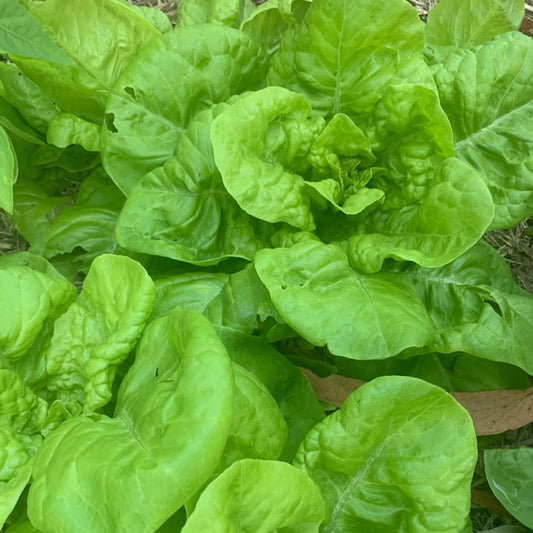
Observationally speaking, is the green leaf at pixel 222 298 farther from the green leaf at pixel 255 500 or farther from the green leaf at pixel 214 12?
the green leaf at pixel 214 12

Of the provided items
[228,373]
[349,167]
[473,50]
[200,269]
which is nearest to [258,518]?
[228,373]

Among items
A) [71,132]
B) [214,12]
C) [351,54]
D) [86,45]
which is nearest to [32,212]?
[71,132]

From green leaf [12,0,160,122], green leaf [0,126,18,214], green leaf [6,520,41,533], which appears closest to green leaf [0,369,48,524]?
green leaf [6,520,41,533]

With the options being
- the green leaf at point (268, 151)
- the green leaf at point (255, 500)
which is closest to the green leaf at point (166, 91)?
the green leaf at point (268, 151)

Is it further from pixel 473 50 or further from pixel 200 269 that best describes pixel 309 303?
pixel 473 50

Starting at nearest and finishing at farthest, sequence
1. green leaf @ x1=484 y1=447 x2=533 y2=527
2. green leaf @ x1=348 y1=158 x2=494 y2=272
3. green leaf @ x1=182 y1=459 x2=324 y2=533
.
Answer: green leaf @ x1=182 y1=459 x2=324 y2=533 < green leaf @ x1=348 y1=158 x2=494 y2=272 < green leaf @ x1=484 y1=447 x2=533 y2=527

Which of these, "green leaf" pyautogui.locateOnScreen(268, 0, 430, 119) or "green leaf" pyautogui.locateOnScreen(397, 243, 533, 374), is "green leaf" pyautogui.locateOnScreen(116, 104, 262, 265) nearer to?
"green leaf" pyautogui.locateOnScreen(268, 0, 430, 119)
